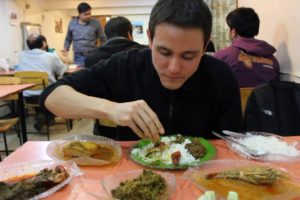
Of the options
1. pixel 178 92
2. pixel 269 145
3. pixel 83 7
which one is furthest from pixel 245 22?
pixel 83 7

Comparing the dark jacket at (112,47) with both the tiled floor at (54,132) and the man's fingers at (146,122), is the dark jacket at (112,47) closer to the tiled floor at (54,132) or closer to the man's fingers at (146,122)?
the tiled floor at (54,132)

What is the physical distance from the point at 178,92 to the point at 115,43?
169 cm

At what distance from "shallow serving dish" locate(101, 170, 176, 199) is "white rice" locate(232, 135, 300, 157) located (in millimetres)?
353

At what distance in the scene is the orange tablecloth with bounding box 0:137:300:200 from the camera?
2.78 ft

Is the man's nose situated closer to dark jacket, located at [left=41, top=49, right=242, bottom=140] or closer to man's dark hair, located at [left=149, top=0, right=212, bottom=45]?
man's dark hair, located at [left=149, top=0, right=212, bottom=45]

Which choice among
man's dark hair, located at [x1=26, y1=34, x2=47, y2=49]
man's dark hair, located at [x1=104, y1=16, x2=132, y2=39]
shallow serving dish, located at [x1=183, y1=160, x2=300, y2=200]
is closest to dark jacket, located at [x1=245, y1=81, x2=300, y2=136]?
shallow serving dish, located at [x1=183, y1=160, x2=300, y2=200]

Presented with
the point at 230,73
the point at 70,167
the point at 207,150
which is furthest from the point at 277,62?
the point at 70,167

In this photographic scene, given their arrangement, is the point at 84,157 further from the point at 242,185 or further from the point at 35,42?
the point at 35,42

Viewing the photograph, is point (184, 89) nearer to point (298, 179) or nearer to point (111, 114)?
point (111, 114)

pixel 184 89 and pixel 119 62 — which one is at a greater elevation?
pixel 119 62

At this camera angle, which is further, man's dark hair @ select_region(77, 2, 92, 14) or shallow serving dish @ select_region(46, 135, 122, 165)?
man's dark hair @ select_region(77, 2, 92, 14)

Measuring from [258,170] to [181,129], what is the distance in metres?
0.55

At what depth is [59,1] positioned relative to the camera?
23.2 feet

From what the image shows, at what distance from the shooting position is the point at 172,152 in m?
1.08
